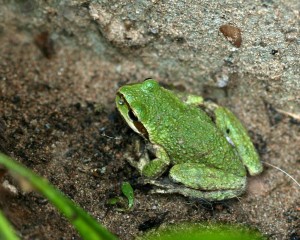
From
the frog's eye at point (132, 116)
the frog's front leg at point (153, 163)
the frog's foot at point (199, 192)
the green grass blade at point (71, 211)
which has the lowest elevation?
the frog's foot at point (199, 192)

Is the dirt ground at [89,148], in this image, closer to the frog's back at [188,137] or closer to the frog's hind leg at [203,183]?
the frog's hind leg at [203,183]

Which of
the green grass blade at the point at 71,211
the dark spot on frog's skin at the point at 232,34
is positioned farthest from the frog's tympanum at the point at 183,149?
the green grass blade at the point at 71,211

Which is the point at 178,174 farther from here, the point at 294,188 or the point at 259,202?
the point at 294,188

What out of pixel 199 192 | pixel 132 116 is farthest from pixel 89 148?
pixel 199 192

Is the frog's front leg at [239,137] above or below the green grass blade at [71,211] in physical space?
below

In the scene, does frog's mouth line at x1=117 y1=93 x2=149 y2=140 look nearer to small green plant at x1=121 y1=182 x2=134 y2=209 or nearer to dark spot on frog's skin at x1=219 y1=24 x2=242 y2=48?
small green plant at x1=121 y1=182 x2=134 y2=209

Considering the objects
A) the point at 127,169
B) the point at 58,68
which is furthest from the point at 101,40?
the point at 127,169

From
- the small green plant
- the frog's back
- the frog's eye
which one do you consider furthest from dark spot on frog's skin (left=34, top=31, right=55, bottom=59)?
the small green plant
